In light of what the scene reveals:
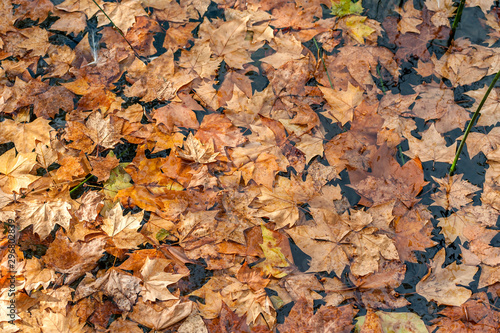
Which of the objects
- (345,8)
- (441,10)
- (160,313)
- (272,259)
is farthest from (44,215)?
(441,10)

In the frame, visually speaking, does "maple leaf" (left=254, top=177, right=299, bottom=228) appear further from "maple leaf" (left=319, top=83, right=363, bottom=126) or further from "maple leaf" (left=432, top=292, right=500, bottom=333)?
"maple leaf" (left=432, top=292, right=500, bottom=333)

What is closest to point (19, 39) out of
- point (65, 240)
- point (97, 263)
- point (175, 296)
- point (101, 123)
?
point (101, 123)

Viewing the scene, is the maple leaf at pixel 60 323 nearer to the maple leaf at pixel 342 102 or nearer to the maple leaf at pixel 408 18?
the maple leaf at pixel 342 102

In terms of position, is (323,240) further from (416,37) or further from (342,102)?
(416,37)

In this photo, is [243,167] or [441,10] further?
[441,10]

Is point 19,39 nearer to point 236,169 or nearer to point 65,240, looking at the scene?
point 65,240

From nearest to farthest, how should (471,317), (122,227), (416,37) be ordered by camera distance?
(471,317) → (122,227) → (416,37)

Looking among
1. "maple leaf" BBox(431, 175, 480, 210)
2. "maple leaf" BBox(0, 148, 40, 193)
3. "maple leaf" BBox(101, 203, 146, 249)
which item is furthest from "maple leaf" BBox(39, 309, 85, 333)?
"maple leaf" BBox(431, 175, 480, 210)
